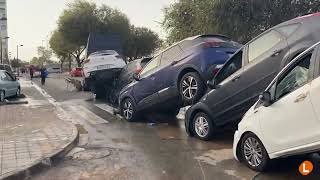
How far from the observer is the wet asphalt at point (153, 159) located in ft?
22.5

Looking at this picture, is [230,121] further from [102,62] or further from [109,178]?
[102,62]

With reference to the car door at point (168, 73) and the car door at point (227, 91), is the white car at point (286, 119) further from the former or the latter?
the car door at point (168, 73)

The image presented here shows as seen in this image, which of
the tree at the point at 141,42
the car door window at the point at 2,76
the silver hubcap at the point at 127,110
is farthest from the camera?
the tree at the point at 141,42

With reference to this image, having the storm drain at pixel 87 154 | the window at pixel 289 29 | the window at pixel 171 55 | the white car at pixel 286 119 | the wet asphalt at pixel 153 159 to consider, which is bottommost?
the storm drain at pixel 87 154

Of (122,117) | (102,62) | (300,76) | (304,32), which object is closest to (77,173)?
(300,76)

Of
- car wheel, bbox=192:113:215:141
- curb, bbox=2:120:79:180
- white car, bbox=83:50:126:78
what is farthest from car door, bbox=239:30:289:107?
white car, bbox=83:50:126:78

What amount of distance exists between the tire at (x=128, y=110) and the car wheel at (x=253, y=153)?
578cm

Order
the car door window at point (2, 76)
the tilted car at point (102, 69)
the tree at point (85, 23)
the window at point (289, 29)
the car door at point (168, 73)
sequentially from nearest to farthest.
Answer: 1. the window at point (289, 29)
2. the car door at point (168, 73)
3. the tilted car at point (102, 69)
4. the car door window at point (2, 76)
5. the tree at point (85, 23)

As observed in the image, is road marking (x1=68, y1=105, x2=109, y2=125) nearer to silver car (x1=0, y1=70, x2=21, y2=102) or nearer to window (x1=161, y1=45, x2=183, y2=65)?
window (x1=161, y1=45, x2=183, y2=65)

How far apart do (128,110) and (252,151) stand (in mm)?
6390

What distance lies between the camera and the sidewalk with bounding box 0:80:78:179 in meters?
7.53

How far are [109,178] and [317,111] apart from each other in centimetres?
301

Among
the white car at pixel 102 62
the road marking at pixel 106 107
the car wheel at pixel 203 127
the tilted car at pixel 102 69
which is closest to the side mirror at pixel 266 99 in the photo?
the car wheel at pixel 203 127

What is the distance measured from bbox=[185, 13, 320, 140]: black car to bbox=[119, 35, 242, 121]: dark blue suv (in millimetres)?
850
